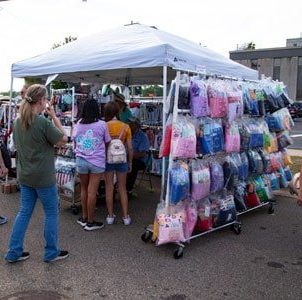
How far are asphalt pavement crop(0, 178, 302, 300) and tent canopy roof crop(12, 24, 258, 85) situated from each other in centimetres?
216

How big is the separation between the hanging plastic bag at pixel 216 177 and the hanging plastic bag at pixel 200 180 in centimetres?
10

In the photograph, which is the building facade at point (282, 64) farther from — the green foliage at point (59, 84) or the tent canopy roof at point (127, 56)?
the tent canopy roof at point (127, 56)

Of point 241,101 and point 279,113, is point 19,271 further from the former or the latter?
point 279,113

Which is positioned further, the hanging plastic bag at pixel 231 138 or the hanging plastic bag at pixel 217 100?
the hanging plastic bag at pixel 231 138

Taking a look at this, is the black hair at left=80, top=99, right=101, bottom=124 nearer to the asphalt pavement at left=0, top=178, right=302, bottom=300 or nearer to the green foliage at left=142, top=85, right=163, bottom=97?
the asphalt pavement at left=0, top=178, right=302, bottom=300

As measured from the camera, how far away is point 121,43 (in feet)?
19.8

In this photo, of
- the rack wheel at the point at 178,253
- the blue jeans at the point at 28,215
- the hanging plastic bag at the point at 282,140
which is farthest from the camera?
the hanging plastic bag at the point at 282,140

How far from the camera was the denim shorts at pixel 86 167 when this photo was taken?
5.29 meters

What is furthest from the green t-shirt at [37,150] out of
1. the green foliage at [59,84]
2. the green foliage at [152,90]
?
the green foliage at [152,90]

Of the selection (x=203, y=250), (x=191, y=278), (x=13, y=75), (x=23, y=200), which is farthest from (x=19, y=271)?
(x=13, y=75)

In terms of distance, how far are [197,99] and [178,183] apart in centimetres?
97

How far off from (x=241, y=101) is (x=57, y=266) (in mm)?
3045

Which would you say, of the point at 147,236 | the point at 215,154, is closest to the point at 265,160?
the point at 215,154

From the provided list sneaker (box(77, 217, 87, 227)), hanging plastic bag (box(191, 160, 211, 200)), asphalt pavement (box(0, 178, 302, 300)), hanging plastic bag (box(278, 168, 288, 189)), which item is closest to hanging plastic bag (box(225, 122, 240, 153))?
hanging plastic bag (box(191, 160, 211, 200))
